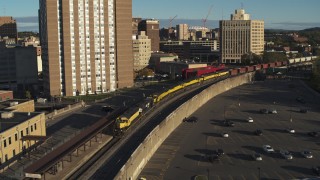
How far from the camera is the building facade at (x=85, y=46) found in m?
41.6

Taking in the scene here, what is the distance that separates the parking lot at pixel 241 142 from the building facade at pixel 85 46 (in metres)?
13.4

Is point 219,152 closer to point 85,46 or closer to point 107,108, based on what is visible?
point 107,108

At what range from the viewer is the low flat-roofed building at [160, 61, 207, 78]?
55.2 m

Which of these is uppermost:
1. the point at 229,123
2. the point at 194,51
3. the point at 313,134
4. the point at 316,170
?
the point at 194,51

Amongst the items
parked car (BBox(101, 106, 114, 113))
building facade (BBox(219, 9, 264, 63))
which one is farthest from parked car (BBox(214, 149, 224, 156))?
building facade (BBox(219, 9, 264, 63))

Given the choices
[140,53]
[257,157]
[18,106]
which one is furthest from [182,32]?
[257,157]

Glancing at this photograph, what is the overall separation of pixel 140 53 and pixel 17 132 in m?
51.1

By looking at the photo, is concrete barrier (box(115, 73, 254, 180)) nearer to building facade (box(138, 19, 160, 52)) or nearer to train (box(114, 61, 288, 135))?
train (box(114, 61, 288, 135))

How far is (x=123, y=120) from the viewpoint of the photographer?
21312 millimetres

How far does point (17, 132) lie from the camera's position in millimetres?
18672

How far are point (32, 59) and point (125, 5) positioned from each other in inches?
597

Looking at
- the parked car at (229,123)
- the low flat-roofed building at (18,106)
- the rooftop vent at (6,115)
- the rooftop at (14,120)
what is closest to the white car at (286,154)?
the parked car at (229,123)

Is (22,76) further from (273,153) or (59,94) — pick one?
(273,153)

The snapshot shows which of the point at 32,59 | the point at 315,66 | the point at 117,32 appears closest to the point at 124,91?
the point at 117,32
